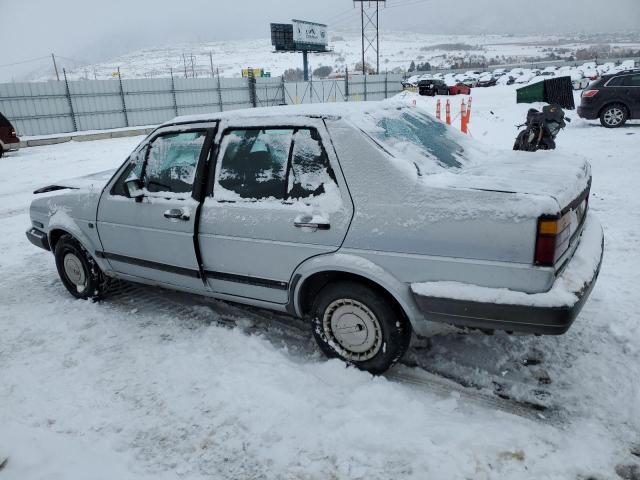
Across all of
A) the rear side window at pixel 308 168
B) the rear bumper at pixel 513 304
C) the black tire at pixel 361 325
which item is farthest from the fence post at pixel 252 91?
the rear bumper at pixel 513 304

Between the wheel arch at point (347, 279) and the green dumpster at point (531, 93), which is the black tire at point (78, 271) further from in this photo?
the green dumpster at point (531, 93)

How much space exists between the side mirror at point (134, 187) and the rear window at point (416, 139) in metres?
1.92

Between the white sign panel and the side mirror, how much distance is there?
4215cm

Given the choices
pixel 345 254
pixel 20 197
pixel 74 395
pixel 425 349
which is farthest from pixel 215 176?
pixel 20 197

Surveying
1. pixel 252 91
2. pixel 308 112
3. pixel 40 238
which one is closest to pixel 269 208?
pixel 308 112

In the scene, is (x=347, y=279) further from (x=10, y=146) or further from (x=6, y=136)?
(x=10, y=146)

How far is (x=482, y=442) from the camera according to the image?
248 cm

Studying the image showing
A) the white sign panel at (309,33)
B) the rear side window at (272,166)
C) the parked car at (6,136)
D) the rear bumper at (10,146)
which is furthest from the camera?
the white sign panel at (309,33)

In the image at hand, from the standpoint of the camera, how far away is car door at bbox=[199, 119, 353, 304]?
2.96 metres

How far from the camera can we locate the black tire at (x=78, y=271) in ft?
14.6

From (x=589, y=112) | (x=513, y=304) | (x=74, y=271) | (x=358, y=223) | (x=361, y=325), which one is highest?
(x=358, y=223)

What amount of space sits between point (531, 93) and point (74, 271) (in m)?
20.1

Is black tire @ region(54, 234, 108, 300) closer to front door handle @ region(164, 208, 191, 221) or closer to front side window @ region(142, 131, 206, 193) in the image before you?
front side window @ region(142, 131, 206, 193)

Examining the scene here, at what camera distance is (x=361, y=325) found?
3029mm
